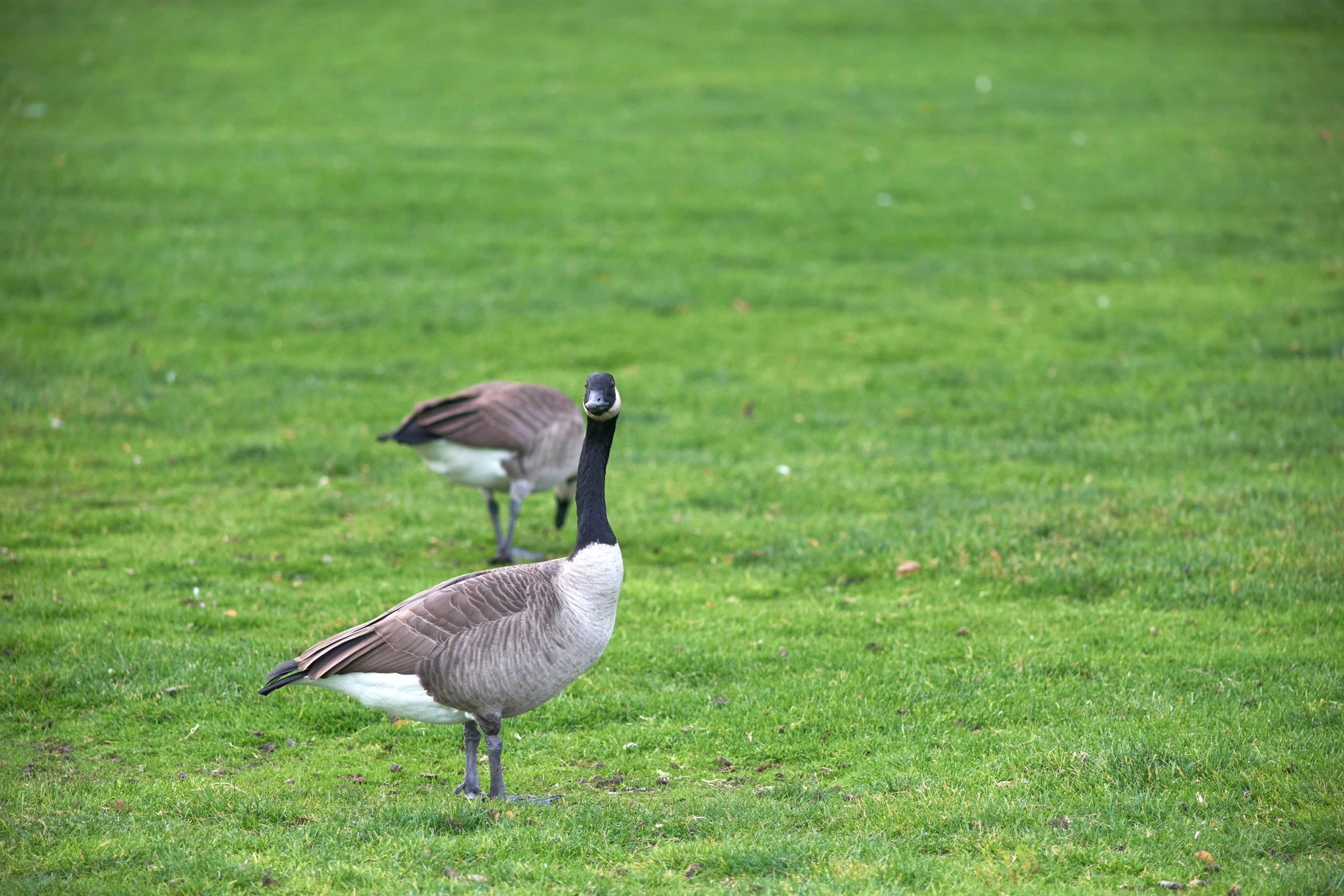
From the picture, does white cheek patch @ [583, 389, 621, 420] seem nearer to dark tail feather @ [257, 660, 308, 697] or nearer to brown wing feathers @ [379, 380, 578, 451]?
dark tail feather @ [257, 660, 308, 697]

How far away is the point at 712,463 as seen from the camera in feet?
46.7

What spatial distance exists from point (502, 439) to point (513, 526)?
0.93m

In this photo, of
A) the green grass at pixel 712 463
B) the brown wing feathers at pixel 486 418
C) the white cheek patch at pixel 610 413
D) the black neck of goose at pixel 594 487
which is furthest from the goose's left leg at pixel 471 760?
the brown wing feathers at pixel 486 418

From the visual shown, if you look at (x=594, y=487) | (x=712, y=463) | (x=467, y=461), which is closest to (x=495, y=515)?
(x=467, y=461)

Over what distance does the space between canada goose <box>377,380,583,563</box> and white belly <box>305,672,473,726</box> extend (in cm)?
440

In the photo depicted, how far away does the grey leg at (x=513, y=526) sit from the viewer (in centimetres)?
1167

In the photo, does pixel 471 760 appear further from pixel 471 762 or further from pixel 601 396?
pixel 601 396

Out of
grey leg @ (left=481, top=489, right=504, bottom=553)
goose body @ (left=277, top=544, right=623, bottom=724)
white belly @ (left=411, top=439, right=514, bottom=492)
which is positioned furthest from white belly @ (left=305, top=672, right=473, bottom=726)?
grey leg @ (left=481, top=489, right=504, bottom=553)

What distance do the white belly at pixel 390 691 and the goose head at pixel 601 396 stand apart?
202 cm

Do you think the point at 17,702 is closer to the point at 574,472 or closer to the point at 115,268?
the point at 574,472

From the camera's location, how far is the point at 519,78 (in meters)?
33.3

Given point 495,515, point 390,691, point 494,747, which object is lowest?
point 495,515

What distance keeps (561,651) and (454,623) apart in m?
0.70

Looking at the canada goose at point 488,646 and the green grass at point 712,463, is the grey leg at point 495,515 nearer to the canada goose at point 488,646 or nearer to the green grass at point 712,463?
the green grass at point 712,463
